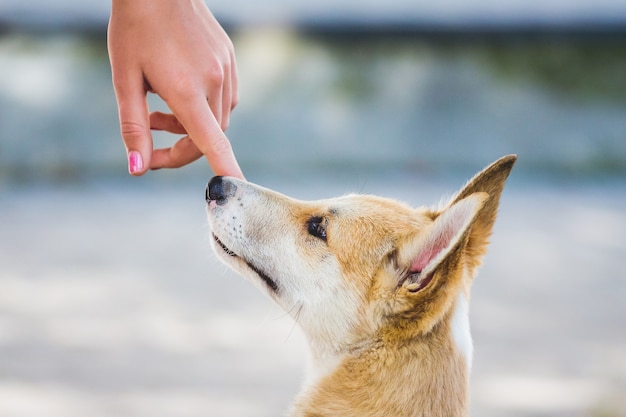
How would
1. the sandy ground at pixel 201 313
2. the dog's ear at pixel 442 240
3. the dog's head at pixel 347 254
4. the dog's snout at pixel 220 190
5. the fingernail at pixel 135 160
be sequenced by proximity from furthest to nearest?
1. the sandy ground at pixel 201 313
2. the dog's snout at pixel 220 190
3. the dog's head at pixel 347 254
4. the fingernail at pixel 135 160
5. the dog's ear at pixel 442 240

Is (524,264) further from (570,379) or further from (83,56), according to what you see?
(83,56)

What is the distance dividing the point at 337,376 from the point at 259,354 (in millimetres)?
2467

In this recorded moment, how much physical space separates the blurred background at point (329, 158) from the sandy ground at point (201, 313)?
0.07 ft

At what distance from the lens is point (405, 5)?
8.77 meters

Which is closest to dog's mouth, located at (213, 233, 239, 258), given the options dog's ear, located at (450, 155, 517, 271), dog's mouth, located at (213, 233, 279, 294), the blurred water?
dog's mouth, located at (213, 233, 279, 294)

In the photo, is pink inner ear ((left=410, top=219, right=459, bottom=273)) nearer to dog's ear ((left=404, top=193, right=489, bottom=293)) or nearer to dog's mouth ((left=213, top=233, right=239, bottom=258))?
dog's ear ((left=404, top=193, right=489, bottom=293))

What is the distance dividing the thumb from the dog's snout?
0.27 m

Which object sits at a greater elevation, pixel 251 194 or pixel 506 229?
pixel 506 229

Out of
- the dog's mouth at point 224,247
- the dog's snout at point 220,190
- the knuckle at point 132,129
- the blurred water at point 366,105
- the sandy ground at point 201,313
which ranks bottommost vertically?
the dog's mouth at point 224,247

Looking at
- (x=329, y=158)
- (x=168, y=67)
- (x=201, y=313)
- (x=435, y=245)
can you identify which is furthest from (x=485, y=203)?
(x=329, y=158)

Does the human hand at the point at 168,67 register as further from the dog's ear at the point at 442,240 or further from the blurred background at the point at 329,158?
the blurred background at the point at 329,158

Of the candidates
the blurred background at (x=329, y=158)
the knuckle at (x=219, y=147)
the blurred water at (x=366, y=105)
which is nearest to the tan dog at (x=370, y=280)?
the knuckle at (x=219, y=147)

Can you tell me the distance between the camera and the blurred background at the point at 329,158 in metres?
5.44

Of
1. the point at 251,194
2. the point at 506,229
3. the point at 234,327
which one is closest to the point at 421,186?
the point at 506,229
